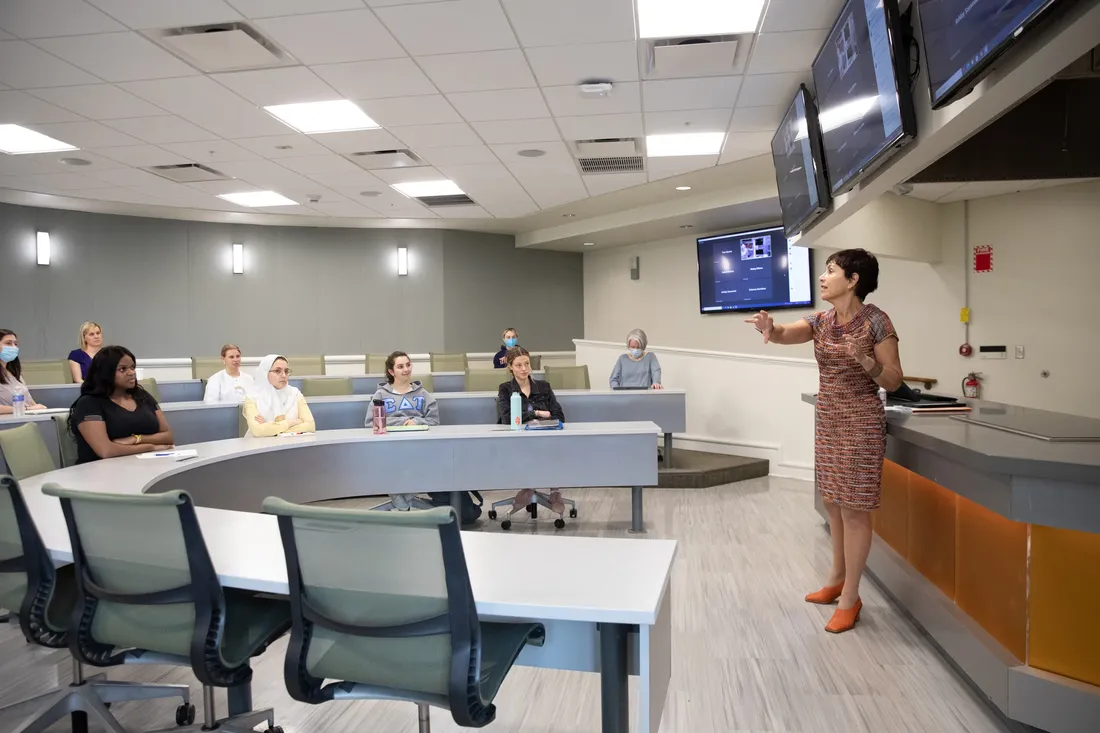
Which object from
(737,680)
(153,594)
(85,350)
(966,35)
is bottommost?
(737,680)

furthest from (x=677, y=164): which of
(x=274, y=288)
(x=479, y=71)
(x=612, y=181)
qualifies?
(x=274, y=288)

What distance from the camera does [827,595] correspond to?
11.6 ft

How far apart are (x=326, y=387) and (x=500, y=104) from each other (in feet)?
9.87

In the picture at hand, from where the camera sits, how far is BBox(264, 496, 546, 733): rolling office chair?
1.51m

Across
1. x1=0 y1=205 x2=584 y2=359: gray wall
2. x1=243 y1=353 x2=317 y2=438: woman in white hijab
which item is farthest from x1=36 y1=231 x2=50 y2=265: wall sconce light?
x1=243 y1=353 x2=317 y2=438: woman in white hijab

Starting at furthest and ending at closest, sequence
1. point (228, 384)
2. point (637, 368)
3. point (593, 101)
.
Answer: point (637, 368) < point (228, 384) < point (593, 101)

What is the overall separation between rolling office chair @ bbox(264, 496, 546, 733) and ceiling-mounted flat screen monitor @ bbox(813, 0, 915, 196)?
8.46 feet

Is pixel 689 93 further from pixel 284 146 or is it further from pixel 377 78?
pixel 284 146

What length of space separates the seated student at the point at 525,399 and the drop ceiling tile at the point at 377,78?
188cm

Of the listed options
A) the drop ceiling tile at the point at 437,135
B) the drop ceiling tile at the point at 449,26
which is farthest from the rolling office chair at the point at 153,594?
the drop ceiling tile at the point at 437,135

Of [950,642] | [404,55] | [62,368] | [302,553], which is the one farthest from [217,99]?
[950,642]

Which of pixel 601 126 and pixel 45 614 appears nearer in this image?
pixel 45 614

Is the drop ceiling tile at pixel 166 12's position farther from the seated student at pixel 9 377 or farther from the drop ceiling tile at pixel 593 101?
the seated student at pixel 9 377

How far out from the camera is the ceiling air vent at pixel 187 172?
6906 mm
